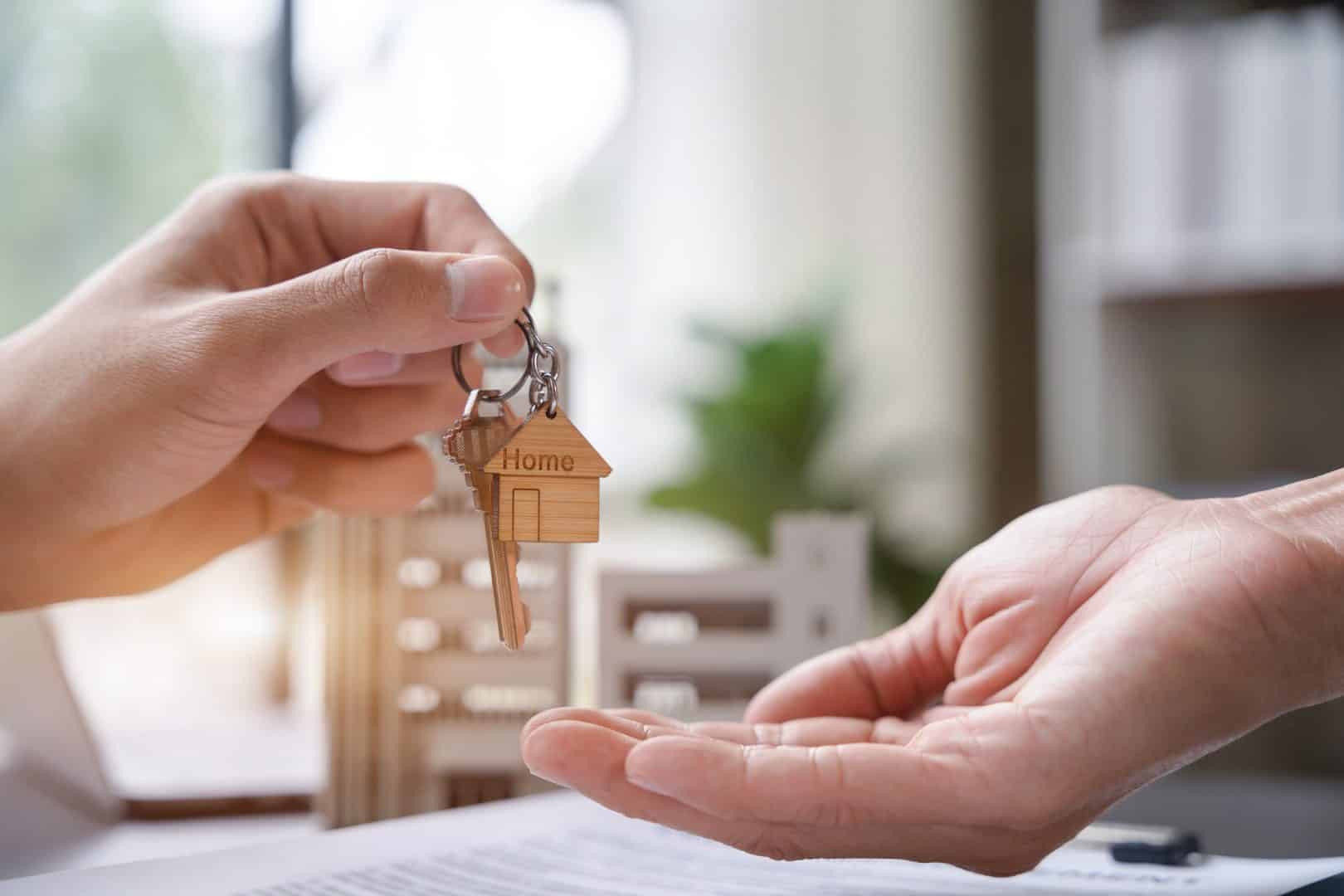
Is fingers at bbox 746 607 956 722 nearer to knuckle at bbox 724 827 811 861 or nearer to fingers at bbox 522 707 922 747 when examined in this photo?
fingers at bbox 522 707 922 747

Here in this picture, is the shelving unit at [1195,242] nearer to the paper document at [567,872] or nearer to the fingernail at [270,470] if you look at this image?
the paper document at [567,872]

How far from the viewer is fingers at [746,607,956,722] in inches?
33.4

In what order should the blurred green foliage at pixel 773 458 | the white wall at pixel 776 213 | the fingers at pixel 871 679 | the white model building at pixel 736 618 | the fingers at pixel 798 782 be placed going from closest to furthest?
1. the fingers at pixel 798 782
2. the fingers at pixel 871 679
3. the white model building at pixel 736 618
4. the blurred green foliage at pixel 773 458
5. the white wall at pixel 776 213

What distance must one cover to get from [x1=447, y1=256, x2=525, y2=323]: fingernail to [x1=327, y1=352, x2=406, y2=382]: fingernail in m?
0.22

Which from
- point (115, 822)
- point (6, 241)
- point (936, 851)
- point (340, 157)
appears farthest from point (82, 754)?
point (340, 157)

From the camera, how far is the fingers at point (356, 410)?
98 centimetres

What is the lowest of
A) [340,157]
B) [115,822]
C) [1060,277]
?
[115,822]

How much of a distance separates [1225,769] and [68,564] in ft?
6.70


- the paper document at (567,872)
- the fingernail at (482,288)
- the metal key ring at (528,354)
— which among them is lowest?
the paper document at (567,872)

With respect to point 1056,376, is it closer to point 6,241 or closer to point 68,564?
point 68,564

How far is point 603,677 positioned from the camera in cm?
112

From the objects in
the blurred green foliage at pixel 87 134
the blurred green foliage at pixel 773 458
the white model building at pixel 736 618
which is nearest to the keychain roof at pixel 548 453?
the white model building at pixel 736 618

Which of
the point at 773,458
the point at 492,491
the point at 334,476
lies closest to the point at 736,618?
the point at 334,476

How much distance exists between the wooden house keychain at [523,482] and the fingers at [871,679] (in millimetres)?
239
